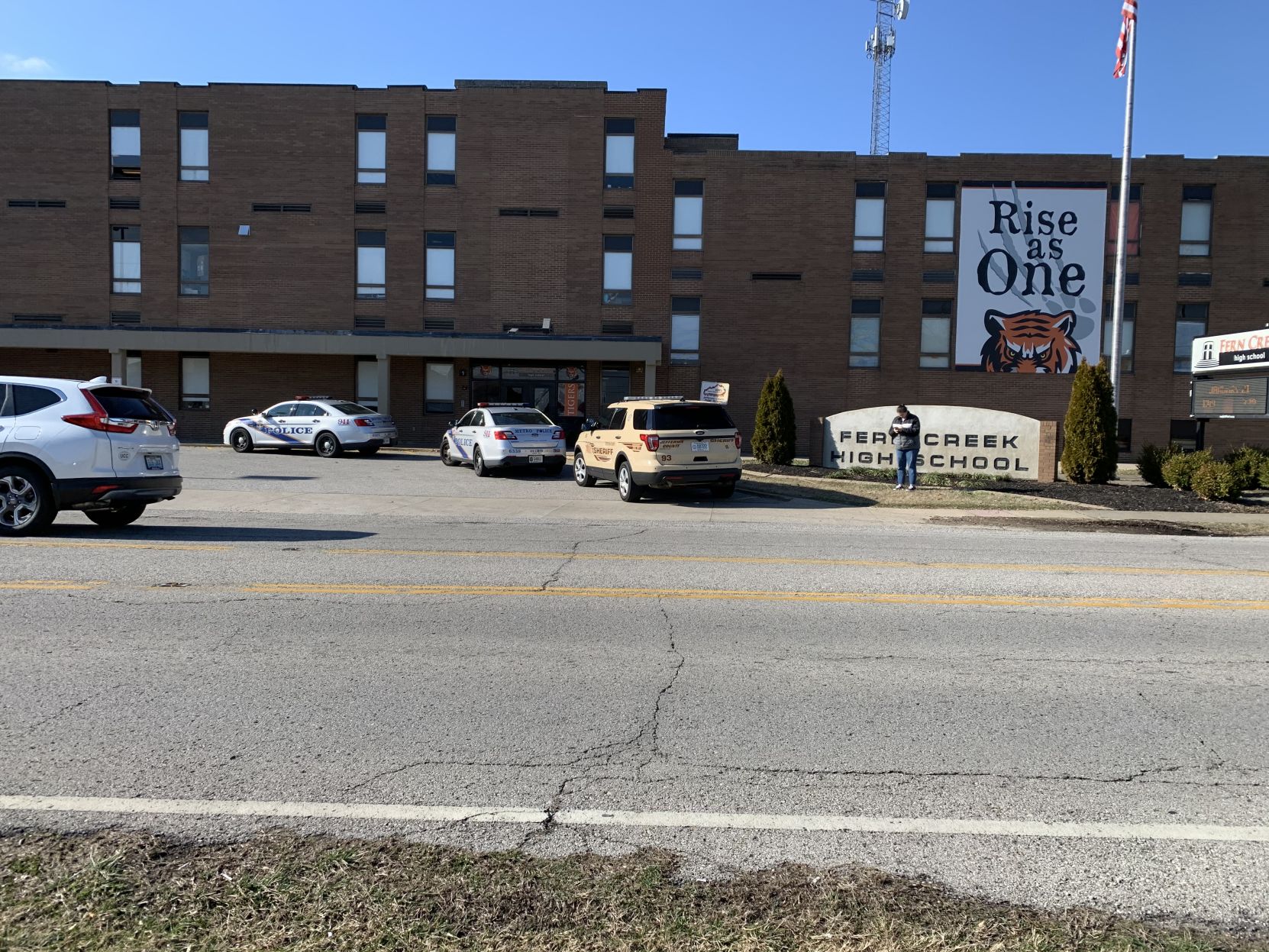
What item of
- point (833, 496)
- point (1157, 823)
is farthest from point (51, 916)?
point (833, 496)

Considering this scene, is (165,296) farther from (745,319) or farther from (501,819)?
(501,819)

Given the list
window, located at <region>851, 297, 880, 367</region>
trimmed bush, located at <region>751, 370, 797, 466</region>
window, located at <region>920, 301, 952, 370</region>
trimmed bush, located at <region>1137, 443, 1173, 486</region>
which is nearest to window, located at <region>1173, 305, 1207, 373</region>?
window, located at <region>920, 301, 952, 370</region>

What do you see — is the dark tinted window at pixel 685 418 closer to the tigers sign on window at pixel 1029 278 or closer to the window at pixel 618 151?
the window at pixel 618 151

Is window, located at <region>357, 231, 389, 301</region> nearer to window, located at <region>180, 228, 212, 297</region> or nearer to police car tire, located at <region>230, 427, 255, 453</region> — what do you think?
window, located at <region>180, 228, 212, 297</region>

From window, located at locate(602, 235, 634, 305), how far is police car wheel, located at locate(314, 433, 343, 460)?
12.1 metres

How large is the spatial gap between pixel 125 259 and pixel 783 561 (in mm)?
31501

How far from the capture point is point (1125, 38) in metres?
23.0

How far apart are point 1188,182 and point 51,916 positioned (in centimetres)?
3845

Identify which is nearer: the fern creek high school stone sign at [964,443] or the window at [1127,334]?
the fern creek high school stone sign at [964,443]

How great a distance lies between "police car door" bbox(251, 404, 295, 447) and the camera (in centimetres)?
2614

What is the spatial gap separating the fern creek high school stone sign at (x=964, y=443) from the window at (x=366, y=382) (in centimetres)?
1810

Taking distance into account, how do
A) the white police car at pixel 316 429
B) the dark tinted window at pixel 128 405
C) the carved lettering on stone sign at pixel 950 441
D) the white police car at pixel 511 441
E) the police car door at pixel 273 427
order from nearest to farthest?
1. the dark tinted window at pixel 128 405
2. the white police car at pixel 511 441
3. the carved lettering on stone sign at pixel 950 441
4. the white police car at pixel 316 429
5. the police car door at pixel 273 427

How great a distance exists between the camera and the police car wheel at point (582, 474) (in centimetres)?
1975

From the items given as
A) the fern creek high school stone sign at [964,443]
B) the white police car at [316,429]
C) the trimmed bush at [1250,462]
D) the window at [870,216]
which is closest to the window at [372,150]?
the white police car at [316,429]
